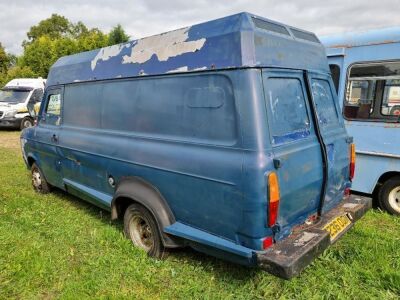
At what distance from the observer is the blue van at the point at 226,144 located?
3.00 m

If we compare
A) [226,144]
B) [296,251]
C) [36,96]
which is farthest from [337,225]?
[36,96]

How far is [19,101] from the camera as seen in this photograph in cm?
1583

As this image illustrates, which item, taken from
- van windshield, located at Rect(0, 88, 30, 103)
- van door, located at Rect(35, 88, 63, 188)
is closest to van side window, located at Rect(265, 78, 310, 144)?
van door, located at Rect(35, 88, 63, 188)

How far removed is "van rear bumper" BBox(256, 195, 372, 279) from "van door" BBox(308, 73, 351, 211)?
13.3 inches

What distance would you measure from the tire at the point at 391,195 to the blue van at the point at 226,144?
4.66ft

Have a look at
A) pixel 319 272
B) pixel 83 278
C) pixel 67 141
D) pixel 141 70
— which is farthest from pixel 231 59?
pixel 67 141

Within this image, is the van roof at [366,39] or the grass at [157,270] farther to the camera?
the van roof at [366,39]

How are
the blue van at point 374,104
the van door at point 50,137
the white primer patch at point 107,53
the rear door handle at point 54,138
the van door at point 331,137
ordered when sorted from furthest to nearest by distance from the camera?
the van door at point 50,137
the rear door handle at point 54,138
the blue van at point 374,104
the white primer patch at point 107,53
the van door at point 331,137

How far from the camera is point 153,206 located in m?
3.69

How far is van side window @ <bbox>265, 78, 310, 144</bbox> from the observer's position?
318 cm

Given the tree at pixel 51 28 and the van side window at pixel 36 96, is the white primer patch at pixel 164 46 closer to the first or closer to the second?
the van side window at pixel 36 96


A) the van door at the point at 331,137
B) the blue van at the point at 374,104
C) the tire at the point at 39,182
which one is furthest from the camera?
the tire at the point at 39,182

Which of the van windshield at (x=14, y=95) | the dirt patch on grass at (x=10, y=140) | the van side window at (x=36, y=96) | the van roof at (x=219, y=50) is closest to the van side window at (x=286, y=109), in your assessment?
the van roof at (x=219, y=50)

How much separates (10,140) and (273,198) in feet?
41.5
